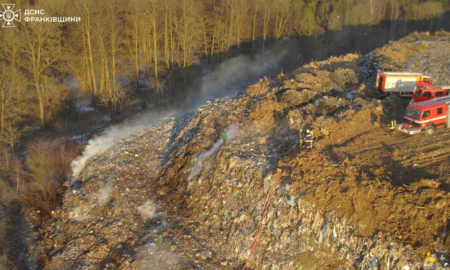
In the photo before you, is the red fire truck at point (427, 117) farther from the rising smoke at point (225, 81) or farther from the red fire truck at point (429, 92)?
the rising smoke at point (225, 81)

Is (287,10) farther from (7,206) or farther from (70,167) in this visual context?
(7,206)

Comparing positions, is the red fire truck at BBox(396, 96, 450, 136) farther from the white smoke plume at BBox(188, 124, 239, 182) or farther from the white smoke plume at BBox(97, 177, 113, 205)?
the white smoke plume at BBox(97, 177, 113, 205)

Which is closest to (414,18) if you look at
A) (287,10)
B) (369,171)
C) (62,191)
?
(287,10)

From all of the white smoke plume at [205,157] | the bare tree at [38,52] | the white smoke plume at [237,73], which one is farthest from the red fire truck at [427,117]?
the bare tree at [38,52]

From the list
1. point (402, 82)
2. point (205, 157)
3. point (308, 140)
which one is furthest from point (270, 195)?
point (402, 82)

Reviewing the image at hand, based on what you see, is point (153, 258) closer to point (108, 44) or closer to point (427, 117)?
point (427, 117)

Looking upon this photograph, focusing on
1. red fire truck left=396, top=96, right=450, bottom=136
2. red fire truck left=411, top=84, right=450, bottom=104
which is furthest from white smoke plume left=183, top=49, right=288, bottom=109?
red fire truck left=396, top=96, right=450, bottom=136
